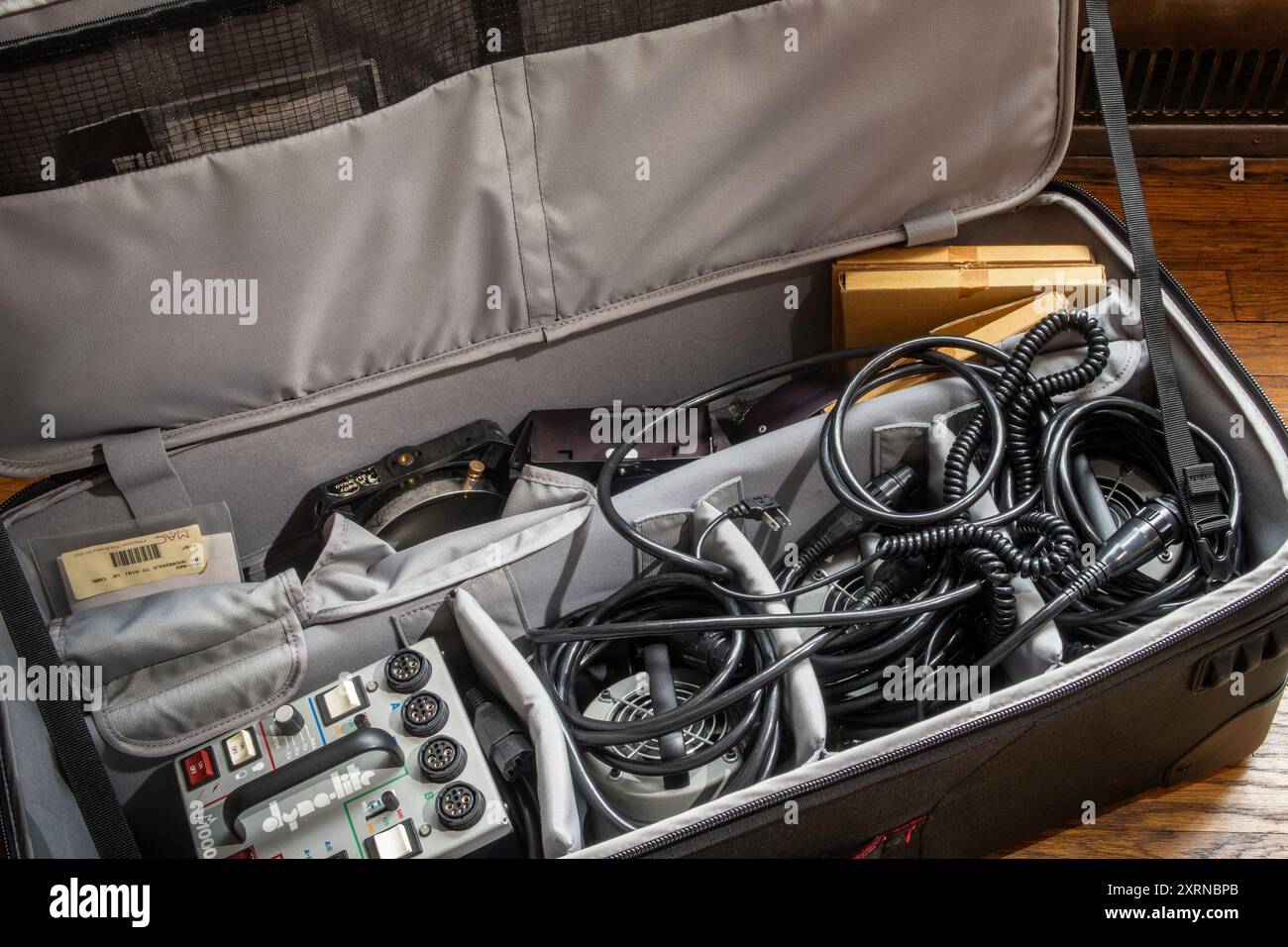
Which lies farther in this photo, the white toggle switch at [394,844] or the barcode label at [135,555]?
the barcode label at [135,555]

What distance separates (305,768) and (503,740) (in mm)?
185

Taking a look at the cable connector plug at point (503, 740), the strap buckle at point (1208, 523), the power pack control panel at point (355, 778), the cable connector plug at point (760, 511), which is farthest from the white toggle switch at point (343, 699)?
the strap buckle at point (1208, 523)

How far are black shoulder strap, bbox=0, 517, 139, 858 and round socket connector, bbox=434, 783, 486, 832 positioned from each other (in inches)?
11.2

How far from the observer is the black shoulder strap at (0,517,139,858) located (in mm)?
1054

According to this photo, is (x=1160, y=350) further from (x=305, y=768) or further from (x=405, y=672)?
(x=305, y=768)

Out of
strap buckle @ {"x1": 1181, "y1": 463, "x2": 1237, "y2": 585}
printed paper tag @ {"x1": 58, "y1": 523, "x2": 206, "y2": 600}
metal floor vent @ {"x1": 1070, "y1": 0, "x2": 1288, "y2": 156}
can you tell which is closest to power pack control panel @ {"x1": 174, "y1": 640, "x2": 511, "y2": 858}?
printed paper tag @ {"x1": 58, "y1": 523, "x2": 206, "y2": 600}

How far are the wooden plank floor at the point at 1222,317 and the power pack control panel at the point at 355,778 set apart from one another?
2.07 feet

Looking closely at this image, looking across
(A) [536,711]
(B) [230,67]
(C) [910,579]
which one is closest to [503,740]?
(A) [536,711]

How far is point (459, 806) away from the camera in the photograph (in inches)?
41.1

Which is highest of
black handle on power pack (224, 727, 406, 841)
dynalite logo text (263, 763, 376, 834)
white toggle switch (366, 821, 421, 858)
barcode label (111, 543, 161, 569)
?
barcode label (111, 543, 161, 569)

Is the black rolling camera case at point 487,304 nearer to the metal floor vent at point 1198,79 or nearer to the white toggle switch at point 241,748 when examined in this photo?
the white toggle switch at point 241,748

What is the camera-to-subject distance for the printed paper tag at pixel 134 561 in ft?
4.05

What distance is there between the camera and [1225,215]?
1735 millimetres

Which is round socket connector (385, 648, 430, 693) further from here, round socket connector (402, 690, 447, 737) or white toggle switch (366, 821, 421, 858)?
white toggle switch (366, 821, 421, 858)
